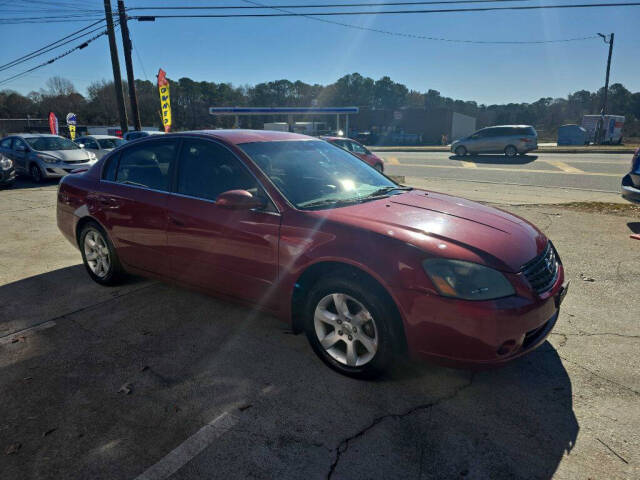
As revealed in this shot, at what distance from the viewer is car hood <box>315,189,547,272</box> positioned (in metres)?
2.56

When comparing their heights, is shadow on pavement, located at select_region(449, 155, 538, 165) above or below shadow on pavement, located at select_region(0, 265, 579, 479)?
above

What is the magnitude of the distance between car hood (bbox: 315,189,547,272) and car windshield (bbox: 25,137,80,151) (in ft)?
45.8

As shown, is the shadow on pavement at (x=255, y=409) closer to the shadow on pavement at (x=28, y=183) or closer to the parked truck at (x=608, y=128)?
the shadow on pavement at (x=28, y=183)

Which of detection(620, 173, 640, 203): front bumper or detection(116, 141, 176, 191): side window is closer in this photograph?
detection(116, 141, 176, 191): side window

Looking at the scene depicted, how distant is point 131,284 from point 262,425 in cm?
286

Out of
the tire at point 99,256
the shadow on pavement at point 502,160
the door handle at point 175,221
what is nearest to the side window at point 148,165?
the door handle at point 175,221

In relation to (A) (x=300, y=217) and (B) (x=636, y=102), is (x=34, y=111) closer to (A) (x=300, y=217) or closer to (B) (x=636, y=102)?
(A) (x=300, y=217)

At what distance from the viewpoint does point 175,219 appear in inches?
143

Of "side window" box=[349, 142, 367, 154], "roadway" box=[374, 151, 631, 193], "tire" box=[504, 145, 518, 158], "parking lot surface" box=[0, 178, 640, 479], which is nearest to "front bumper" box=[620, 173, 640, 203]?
"parking lot surface" box=[0, 178, 640, 479]

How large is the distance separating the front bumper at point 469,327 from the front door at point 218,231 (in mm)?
1097

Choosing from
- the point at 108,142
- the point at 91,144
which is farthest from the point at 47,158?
the point at 108,142

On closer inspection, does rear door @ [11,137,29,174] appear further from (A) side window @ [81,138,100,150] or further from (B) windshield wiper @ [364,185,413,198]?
(B) windshield wiper @ [364,185,413,198]

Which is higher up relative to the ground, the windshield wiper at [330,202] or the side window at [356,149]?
the side window at [356,149]

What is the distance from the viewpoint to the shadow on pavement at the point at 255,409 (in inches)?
86.2
